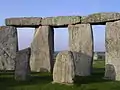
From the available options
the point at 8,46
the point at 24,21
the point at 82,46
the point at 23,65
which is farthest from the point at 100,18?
the point at 8,46

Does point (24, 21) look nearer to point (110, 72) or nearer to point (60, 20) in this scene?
point (60, 20)

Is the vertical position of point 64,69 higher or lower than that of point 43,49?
lower

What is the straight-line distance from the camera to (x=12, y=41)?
1988 centimetres

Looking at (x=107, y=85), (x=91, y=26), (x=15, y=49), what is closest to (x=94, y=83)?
(x=107, y=85)

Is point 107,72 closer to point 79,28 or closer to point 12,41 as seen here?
point 79,28

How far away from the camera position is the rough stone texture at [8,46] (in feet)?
63.8

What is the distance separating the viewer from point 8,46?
1986 centimetres

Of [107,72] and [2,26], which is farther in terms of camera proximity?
[2,26]

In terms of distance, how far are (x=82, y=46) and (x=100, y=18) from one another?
87.3 inches

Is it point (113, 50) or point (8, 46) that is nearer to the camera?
point (113, 50)

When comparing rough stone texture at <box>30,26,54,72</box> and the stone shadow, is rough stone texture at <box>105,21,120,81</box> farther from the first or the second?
rough stone texture at <box>30,26,54,72</box>

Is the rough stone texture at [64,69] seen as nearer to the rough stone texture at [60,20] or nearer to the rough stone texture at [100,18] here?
the rough stone texture at [100,18]

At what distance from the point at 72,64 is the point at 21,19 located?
7290 mm

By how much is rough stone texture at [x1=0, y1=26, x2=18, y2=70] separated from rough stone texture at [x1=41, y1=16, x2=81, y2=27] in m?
1.98
